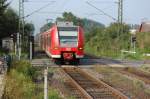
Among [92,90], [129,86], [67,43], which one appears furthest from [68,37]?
[92,90]

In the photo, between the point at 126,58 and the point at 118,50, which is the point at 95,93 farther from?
the point at 118,50

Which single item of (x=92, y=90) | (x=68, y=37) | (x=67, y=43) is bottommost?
(x=92, y=90)

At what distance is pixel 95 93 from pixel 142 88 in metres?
2.61

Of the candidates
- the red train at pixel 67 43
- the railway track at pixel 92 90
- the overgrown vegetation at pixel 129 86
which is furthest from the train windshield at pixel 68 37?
the railway track at pixel 92 90

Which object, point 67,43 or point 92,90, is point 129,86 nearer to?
point 92,90

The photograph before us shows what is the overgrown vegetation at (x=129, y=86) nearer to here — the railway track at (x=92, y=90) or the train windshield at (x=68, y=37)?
the railway track at (x=92, y=90)

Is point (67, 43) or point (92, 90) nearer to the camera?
point (92, 90)

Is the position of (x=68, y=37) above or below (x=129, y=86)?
above

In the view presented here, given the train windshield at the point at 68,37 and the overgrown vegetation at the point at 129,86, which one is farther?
the train windshield at the point at 68,37

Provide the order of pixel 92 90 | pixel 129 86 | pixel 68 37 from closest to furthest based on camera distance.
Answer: pixel 92 90
pixel 129 86
pixel 68 37

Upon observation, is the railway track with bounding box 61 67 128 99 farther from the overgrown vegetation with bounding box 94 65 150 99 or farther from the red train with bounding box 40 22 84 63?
the red train with bounding box 40 22 84 63

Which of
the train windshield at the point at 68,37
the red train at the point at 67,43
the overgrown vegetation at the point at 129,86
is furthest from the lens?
the train windshield at the point at 68,37

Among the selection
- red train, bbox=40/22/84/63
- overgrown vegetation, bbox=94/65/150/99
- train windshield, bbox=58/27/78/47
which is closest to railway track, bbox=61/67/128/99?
overgrown vegetation, bbox=94/65/150/99

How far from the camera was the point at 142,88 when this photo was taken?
20.5 metres
